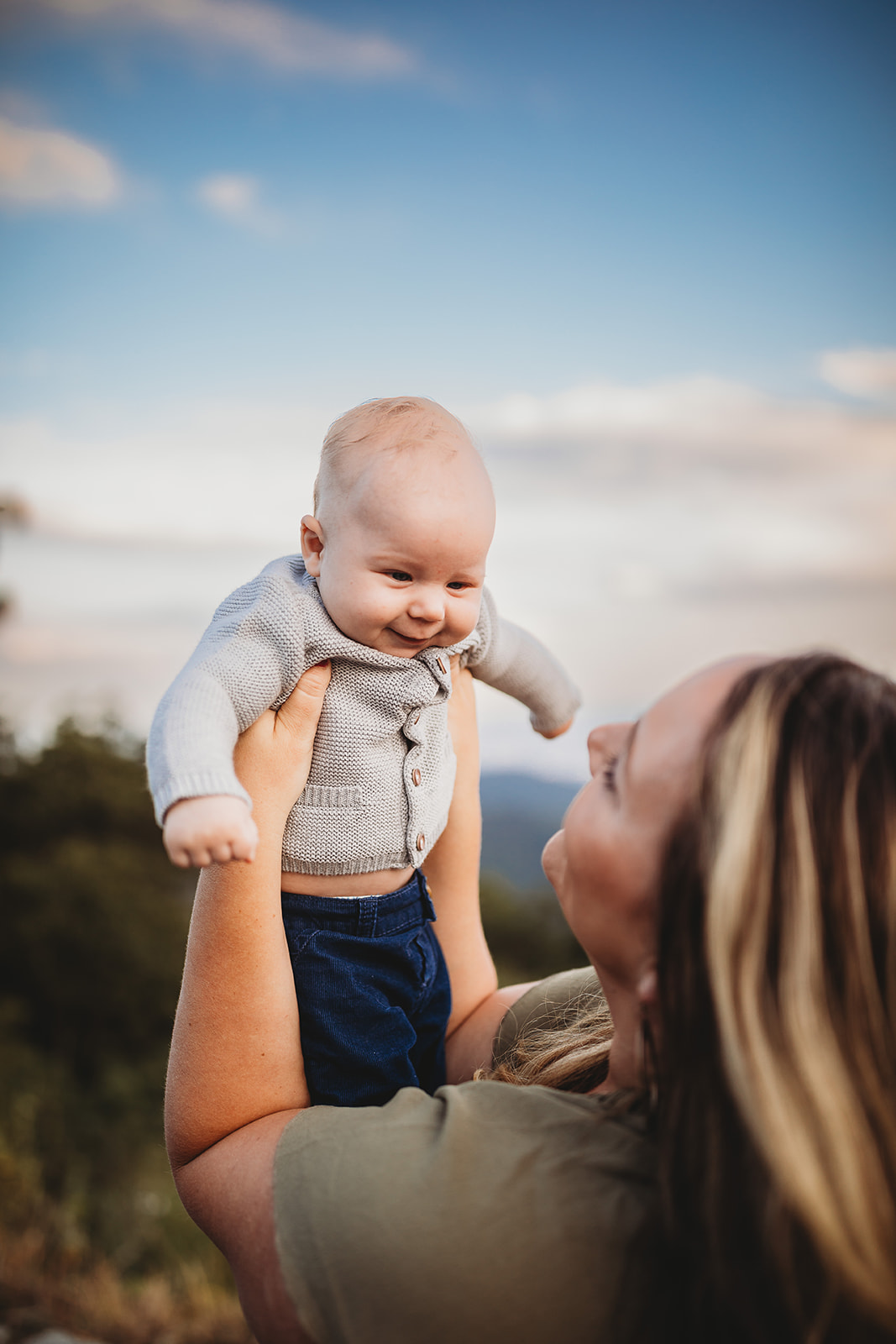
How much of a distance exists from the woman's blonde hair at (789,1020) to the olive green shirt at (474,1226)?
9cm

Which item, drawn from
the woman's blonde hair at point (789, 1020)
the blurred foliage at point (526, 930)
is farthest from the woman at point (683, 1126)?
the blurred foliage at point (526, 930)

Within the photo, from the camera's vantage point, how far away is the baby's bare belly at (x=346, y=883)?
1735 mm

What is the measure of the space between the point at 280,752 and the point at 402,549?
405mm

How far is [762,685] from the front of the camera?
1275 millimetres

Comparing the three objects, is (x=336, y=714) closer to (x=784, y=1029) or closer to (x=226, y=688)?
(x=226, y=688)

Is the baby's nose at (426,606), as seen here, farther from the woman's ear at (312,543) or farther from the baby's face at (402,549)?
the woman's ear at (312,543)

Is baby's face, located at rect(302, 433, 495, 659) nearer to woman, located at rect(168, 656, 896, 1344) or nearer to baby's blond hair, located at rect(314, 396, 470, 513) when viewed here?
baby's blond hair, located at rect(314, 396, 470, 513)

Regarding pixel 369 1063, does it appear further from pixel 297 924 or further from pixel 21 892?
pixel 21 892

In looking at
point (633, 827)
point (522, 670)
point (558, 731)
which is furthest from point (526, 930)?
point (633, 827)

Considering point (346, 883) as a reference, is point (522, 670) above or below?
above

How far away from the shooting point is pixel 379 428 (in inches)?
69.7

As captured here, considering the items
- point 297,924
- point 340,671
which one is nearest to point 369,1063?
point 297,924

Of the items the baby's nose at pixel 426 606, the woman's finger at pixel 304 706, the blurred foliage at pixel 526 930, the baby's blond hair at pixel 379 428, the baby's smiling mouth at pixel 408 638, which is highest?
the baby's blond hair at pixel 379 428

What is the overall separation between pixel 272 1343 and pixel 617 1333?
48 cm
